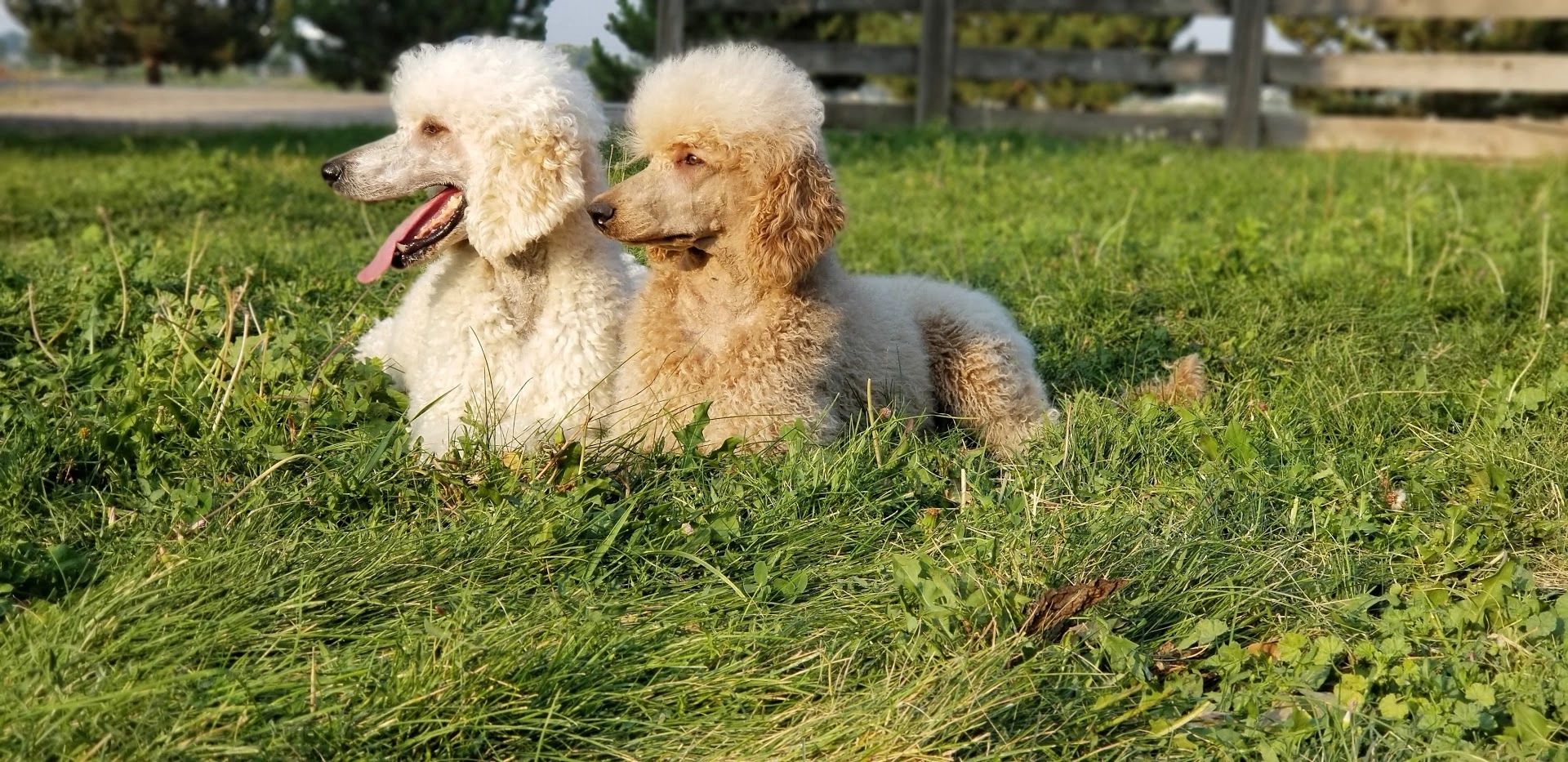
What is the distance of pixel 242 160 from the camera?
33.7ft

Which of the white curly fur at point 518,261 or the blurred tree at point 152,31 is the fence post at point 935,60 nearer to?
the white curly fur at point 518,261

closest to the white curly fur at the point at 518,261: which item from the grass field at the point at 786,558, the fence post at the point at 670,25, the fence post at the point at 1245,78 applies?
the grass field at the point at 786,558

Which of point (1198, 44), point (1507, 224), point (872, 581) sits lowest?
point (872, 581)

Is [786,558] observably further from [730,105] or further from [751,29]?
[751,29]

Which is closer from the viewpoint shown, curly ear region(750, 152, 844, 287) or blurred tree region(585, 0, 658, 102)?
curly ear region(750, 152, 844, 287)

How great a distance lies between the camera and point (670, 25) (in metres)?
14.0

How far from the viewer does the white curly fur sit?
401 centimetres

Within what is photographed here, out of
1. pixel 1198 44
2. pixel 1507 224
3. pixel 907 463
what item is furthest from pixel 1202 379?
pixel 1198 44

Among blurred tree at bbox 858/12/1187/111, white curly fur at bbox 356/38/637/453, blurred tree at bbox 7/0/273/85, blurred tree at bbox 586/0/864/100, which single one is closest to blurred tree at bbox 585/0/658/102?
blurred tree at bbox 586/0/864/100

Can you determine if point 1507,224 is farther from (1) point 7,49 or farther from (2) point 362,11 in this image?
(1) point 7,49

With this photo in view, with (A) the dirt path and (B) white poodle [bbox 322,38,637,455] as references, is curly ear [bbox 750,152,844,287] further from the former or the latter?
(A) the dirt path

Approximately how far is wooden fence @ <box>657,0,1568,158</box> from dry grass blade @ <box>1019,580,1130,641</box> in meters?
11.4

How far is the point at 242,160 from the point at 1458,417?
341 inches

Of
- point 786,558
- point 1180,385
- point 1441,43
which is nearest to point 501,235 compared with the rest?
point 786,558
